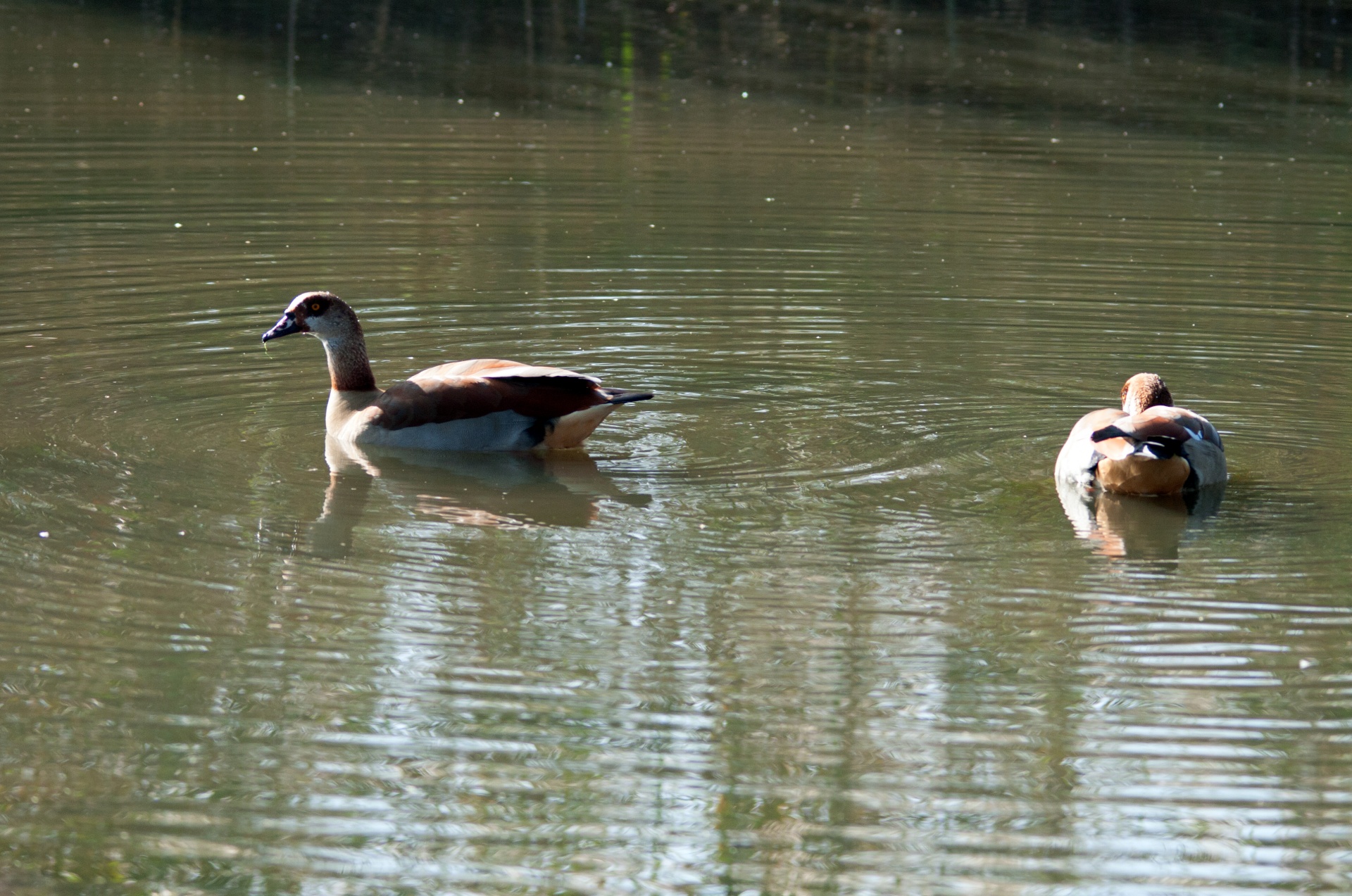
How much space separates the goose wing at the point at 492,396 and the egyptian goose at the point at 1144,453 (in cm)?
266

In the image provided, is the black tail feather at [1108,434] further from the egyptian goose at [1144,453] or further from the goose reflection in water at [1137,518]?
the goose reflection in water at [1137,518]

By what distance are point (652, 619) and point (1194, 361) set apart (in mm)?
6162

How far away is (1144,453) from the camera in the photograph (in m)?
9.19

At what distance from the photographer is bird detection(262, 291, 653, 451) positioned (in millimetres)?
10414

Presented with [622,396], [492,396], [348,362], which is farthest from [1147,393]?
[348,362]

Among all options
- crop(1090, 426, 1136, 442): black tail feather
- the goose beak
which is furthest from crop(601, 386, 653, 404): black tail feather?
crop(1090, 426, 1136, 442): black tail feather

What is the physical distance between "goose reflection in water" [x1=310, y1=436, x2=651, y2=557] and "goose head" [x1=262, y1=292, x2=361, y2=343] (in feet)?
2.32

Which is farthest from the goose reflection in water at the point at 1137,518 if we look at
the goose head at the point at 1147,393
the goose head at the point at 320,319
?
the goose head at the point at 320,319

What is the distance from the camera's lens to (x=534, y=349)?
12.8 meters

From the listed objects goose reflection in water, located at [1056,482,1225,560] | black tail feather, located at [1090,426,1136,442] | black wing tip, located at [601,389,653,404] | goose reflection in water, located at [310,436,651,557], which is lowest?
goose reflection in water, located at [310,436,651,557]

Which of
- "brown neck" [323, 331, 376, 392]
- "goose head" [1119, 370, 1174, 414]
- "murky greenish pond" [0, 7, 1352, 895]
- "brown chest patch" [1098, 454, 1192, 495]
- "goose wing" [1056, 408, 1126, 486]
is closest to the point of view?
"murky greenish pond" [0, 7, 1352, 895]

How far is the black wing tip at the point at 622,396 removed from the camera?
10.4 m

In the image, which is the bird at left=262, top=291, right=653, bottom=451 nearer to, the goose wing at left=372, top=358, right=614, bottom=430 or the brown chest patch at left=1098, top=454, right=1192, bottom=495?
the goose wing at left=372, top=358, right=614, bottom=430

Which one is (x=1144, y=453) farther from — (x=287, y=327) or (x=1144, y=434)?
(x=287, y=327)
